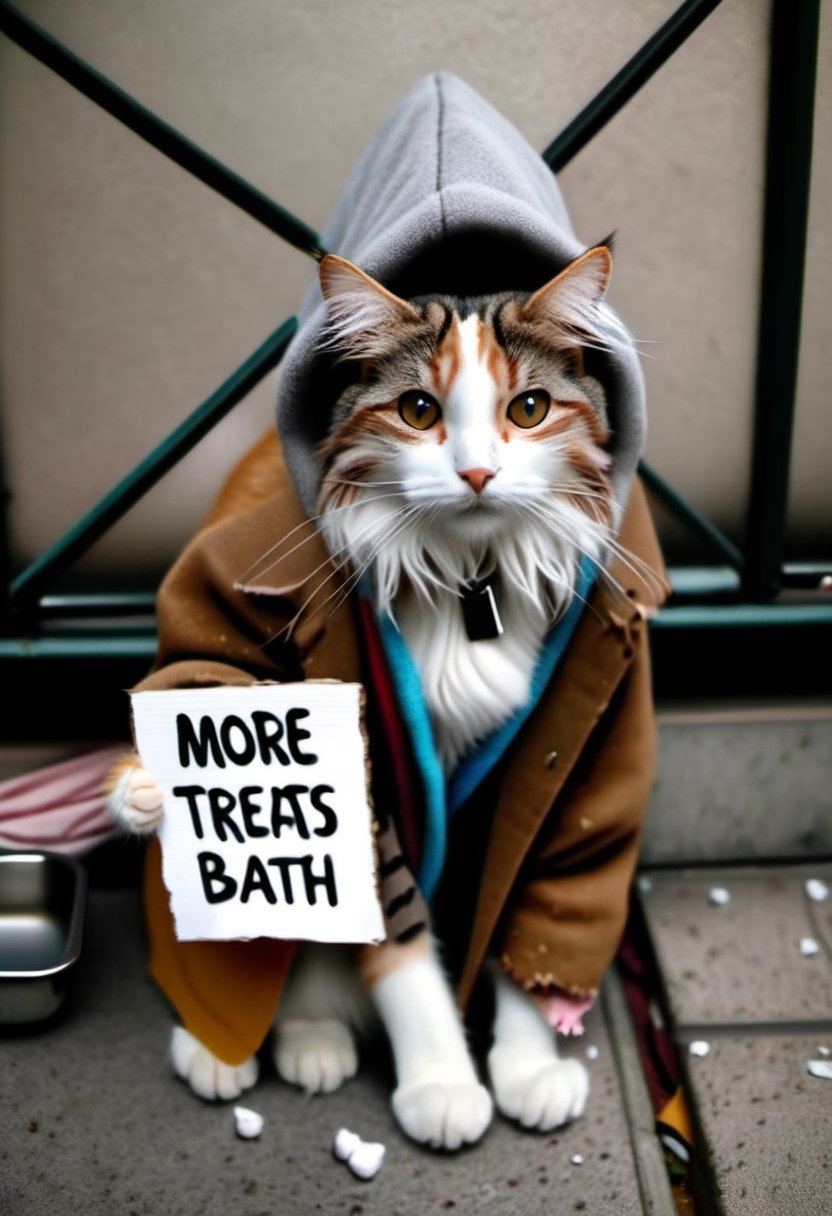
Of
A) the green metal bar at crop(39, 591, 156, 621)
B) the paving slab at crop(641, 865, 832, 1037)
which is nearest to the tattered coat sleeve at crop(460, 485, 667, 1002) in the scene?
the paving slab at crop(641, 865, 832, 1037)

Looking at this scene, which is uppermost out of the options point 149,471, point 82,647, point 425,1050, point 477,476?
point 477,476

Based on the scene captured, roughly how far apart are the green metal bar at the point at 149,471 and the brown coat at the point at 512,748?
1.07 feet

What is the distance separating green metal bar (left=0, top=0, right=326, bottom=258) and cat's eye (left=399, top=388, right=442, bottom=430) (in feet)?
1.64

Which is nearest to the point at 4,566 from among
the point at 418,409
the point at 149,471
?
the point at 149,471

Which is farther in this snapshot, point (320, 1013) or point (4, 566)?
point (4, 566)

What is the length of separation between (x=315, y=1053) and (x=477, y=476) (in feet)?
2.48

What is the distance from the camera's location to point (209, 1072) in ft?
4.18

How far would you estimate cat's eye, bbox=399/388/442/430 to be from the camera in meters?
1.03

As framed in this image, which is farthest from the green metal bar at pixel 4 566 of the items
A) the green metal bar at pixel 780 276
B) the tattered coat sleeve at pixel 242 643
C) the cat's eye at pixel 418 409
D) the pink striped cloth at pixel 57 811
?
the green metal bar at pixel 780 276

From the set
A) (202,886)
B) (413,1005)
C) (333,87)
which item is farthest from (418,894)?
(333,87)

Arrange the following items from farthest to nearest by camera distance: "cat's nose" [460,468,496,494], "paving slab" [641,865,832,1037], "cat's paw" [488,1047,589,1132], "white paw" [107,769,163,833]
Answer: "paving slab" [641,865,832,1037]
"cat's paw" [488,1047,589,1132]
"white paw" [107,769,163,833]
"cat's nose" [460,468,496,494]

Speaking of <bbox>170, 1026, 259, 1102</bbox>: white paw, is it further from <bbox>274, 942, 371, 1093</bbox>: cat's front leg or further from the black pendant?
the black pendant

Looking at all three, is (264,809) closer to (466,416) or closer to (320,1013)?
(320,1013)

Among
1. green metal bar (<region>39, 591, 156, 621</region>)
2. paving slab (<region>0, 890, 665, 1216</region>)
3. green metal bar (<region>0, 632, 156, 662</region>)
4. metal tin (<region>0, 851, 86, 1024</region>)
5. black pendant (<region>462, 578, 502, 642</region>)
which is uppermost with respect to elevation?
black pendant (<region>462, 578, 502, 642</region>)
